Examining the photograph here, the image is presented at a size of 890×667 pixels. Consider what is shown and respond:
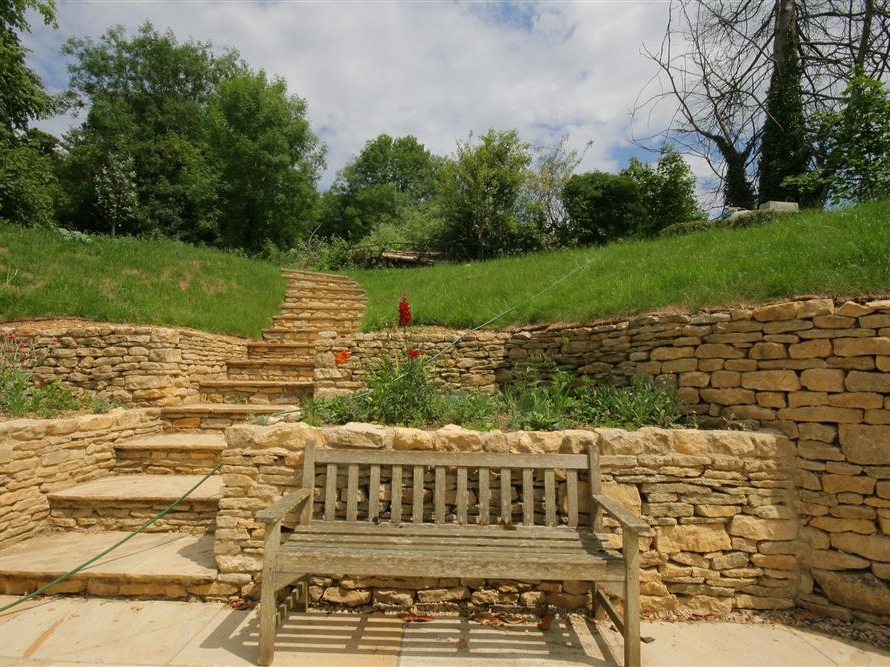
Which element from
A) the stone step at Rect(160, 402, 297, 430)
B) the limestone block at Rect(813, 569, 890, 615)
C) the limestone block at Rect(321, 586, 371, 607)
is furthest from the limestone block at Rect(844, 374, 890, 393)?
the stone step at Rect(160, 402, 297, 430)

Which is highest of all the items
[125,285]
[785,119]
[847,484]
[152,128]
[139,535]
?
[152,128]

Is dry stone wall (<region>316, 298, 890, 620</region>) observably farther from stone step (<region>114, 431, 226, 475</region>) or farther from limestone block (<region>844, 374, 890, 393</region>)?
stone step (<region>114, 431, 226, 475</region>)

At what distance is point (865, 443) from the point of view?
117 inches

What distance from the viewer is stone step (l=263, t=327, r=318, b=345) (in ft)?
25.0

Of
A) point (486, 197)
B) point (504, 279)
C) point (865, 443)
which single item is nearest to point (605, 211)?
point (486, 197)

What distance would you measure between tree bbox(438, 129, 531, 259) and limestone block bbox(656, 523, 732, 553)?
10979mm

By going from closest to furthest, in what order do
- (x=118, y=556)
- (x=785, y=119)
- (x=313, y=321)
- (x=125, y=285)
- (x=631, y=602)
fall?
(x=631, y=602), (x=118, y=556), (x=125, y=285), (x=313, y=321), (x=785, y=119)

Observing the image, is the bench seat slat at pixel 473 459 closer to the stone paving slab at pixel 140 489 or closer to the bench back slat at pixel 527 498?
the bench back slat at pixel 527 498

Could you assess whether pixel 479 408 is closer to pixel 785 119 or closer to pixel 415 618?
pixel 415 618

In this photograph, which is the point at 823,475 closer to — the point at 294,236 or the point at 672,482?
the point at 672,482

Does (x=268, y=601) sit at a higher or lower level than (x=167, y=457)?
lower

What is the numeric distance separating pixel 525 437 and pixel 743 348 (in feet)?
6.69

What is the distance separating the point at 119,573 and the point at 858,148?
11.4 m

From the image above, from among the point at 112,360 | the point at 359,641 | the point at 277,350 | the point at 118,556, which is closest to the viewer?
the point at 359,641
